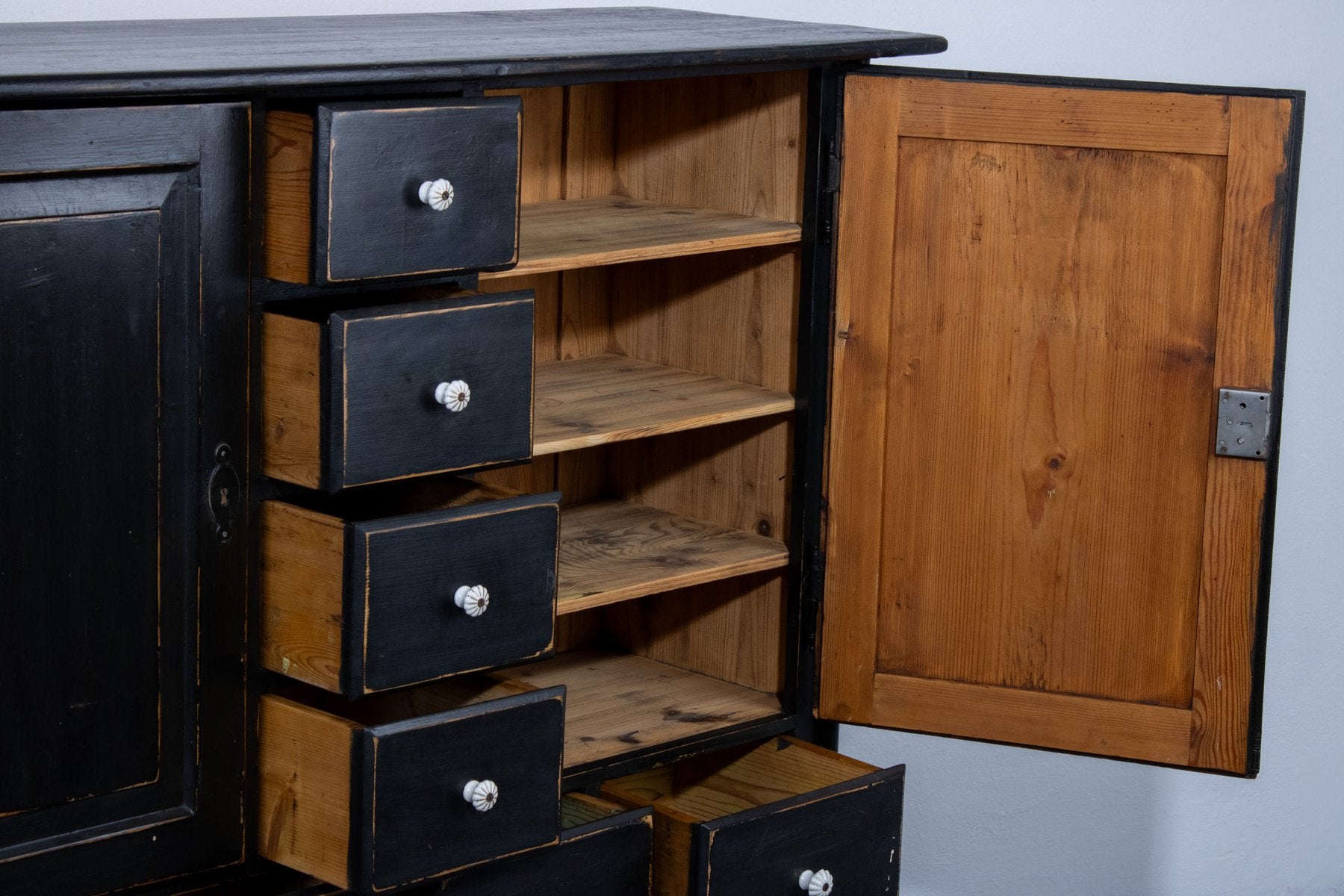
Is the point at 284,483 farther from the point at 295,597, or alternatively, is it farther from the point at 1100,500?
the point at 1100,500

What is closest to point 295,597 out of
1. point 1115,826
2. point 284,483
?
point 284,483

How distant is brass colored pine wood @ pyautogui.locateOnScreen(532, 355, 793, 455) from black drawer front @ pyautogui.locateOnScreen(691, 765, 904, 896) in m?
0.49

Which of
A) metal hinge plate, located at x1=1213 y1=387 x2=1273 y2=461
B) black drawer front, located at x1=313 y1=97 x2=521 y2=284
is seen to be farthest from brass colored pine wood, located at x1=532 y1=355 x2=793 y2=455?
metal hinge plate, located at x1=1213 y1=387 x2=1273 y2=461

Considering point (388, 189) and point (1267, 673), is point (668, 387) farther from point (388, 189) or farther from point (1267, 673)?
point (1267, 673)

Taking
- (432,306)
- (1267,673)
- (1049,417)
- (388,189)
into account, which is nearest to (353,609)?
(432,306)

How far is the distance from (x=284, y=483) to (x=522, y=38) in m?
0.63

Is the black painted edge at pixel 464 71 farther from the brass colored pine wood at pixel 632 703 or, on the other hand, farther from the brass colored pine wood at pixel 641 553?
the brass colored pine wood at pixel 632 703

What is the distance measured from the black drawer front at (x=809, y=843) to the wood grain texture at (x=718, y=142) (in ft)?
2.46

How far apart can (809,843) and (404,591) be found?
2.40ft

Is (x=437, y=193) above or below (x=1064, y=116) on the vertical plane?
below

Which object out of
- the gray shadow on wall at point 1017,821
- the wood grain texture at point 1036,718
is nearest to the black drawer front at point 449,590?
the wood grain texture at point 1036,718

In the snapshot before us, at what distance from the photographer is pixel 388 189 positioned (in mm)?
1880

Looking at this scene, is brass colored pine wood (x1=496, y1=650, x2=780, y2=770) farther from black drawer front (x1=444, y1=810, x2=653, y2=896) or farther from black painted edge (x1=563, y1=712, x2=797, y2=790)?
black drawer front (x1=444, y1=810, x2=653, y2=896)

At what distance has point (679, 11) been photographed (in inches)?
109
